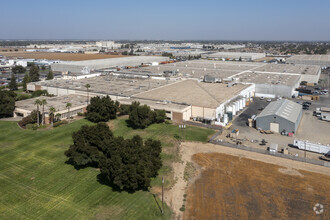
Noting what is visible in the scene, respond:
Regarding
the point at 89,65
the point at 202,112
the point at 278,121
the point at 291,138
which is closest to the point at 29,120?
the point at 202,112

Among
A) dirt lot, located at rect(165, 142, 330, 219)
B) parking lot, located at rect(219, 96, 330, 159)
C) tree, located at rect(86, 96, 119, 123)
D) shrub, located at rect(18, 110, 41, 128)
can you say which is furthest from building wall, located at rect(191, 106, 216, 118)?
shrub, located at rect(18, 110, 41, 128)

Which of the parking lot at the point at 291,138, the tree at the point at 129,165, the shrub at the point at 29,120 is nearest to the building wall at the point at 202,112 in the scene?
the parking lot at the point at 291,138

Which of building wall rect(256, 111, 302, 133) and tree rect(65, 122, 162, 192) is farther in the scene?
building wall rect(256, 111, 302, 133)

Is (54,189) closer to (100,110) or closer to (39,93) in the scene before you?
(100,110)

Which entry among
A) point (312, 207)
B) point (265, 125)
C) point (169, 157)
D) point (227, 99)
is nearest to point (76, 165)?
point (169, 157)

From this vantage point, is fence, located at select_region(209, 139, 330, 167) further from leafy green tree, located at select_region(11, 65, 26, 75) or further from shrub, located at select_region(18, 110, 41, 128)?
leafy green tree, located at select_region(11, 65, 26, 75)

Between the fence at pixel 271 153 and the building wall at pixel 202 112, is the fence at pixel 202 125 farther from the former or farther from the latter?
the fence at pixel 271 153
